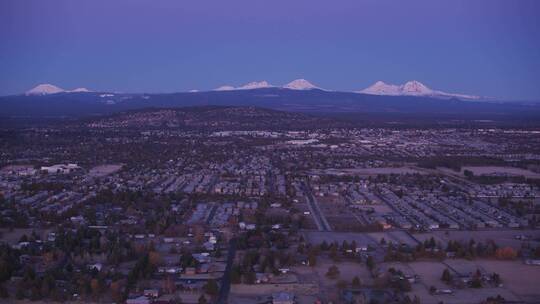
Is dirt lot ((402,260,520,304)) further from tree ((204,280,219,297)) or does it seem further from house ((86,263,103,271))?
house ((86,263,103,271))

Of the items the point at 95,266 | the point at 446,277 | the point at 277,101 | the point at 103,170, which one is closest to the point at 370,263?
the point at 446,277

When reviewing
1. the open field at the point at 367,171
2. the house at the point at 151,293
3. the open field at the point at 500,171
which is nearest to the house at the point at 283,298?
the house at the point at 151,293

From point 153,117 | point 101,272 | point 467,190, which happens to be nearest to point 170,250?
point 101,272

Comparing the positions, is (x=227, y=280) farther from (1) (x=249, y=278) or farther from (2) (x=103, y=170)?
(2) (x=103, y=170)

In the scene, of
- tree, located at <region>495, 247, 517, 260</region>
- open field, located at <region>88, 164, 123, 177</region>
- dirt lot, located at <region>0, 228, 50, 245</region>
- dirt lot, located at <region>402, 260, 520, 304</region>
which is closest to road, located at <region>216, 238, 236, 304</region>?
dirt lot, located at <region>402, 260, 520, 304</region>

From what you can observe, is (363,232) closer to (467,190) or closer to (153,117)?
(467,190)

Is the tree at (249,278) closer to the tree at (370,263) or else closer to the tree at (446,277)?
the tree at (370,263)
